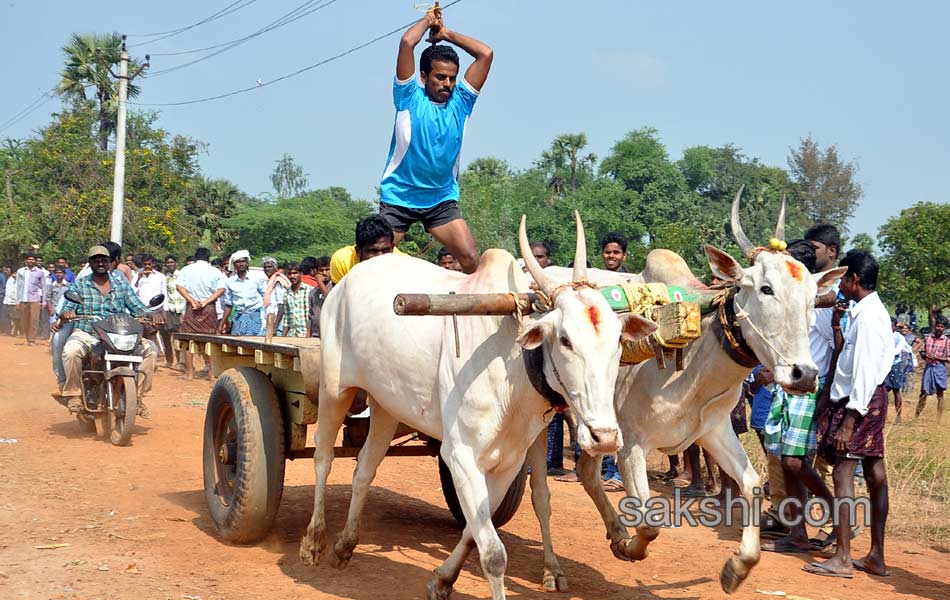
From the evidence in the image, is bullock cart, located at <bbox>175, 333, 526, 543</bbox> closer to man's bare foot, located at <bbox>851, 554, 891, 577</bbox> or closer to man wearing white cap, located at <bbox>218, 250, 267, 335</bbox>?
man's bare foot, located at <bbox>851, 554, 891, 577</bbox>

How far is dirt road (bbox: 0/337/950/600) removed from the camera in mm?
5344

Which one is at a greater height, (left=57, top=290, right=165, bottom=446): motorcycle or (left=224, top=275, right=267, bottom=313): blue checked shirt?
(left=224, top=275, right=267, bottom=313): blue checked shirt

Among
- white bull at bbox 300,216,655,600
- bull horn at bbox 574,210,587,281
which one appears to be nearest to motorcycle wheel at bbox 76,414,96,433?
white bull at bbox 300,216,655,600

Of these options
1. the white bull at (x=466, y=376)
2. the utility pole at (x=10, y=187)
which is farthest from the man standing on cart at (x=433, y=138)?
the utility pole at (x=10, y=187)

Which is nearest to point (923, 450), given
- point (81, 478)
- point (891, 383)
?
point (891, 383)

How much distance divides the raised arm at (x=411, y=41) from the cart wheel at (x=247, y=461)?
Answer: 2.23 metres

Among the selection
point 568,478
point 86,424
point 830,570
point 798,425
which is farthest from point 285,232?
point 830,570

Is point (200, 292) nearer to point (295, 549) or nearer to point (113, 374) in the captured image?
point (113, 374)

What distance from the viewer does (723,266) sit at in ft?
16.8

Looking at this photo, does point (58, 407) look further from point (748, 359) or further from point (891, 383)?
point (891, 383)

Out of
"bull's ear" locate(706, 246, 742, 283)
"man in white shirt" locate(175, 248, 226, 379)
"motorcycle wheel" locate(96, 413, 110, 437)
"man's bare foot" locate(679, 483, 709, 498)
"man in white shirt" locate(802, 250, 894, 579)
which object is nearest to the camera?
"bull's ear" locate(706, 246, 742, 283)

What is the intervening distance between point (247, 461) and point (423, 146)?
227 cm

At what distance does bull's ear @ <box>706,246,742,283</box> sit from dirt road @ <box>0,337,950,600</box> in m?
1.84

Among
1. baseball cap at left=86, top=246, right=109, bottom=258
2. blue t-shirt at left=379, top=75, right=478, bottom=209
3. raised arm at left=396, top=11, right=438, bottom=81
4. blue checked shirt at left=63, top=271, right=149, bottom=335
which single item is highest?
raised arm at left=396, top=11, right=438, bottom=81
